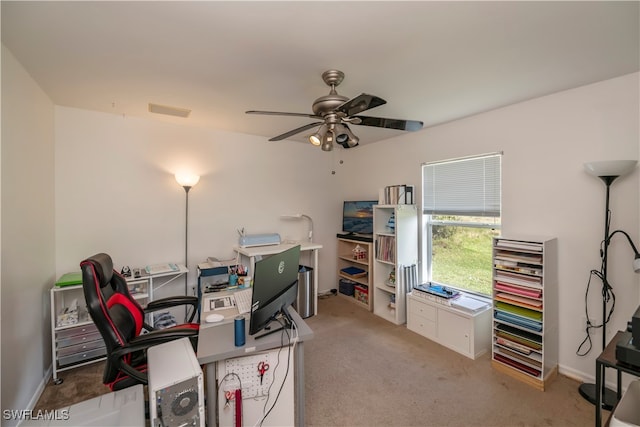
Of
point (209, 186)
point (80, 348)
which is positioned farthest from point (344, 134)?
point (80, 348)

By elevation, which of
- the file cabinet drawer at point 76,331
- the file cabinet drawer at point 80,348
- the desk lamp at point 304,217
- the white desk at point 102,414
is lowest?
the file cabinet drawer at point 80,348

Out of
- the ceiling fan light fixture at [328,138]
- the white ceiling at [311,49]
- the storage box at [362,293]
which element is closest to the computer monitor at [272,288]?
the ceiling fan light fixture at [328,138]

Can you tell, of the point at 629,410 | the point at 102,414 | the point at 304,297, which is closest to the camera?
the point at 102,414

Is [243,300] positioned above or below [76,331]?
above

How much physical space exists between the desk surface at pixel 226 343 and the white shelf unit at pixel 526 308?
1922 mm

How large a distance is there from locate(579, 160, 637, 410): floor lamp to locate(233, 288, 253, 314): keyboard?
2.53m

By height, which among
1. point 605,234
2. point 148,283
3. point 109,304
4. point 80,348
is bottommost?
point 80,348

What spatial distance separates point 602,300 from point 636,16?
1978 millimetres

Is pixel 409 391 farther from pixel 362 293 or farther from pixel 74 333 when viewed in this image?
pixel 74 333

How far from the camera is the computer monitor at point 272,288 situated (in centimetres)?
Result: 144

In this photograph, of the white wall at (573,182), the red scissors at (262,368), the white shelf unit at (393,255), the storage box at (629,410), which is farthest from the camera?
the white shelf unit at (393,255)

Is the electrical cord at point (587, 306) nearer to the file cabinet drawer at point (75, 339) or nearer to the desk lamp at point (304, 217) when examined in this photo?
the desk lamp at point (304, 217)

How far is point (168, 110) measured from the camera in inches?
111

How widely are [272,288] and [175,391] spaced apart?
0.63 meters
